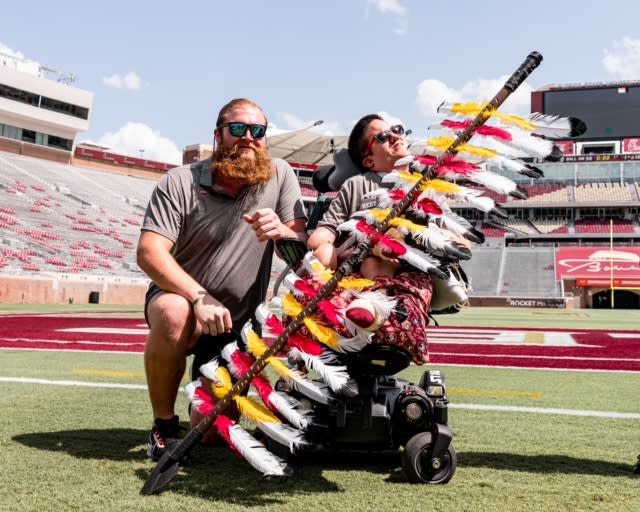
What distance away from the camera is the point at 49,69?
4647 centimetres

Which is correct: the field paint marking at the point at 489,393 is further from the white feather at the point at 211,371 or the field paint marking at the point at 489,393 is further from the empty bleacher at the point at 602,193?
the empty bleacher at the point at 602,193

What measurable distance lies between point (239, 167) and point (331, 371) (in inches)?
43.1

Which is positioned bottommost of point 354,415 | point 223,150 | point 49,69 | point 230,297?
point 354,415

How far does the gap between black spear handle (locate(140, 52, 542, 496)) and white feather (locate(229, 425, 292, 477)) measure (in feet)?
0.35

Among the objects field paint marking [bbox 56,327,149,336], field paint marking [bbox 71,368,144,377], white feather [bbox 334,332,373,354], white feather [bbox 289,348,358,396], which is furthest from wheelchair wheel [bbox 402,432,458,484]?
field paint marking [bbox 56,327,149,336]

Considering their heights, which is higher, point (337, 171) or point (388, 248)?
point (337, 171)

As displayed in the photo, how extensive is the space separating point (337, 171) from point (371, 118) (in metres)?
0.29

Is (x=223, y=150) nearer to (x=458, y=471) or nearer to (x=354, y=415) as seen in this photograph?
(x=354, y=415)

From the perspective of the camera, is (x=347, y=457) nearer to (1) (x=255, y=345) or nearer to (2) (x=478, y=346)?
(1) (x=255, y=345)

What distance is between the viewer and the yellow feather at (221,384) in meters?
2.32

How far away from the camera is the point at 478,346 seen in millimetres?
8352

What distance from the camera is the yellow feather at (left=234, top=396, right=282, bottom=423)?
2217mm

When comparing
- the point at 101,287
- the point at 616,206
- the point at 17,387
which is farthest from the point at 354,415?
the point at 616,206

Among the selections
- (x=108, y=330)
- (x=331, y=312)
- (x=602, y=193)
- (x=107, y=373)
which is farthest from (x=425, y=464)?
(x=602, y=193)
